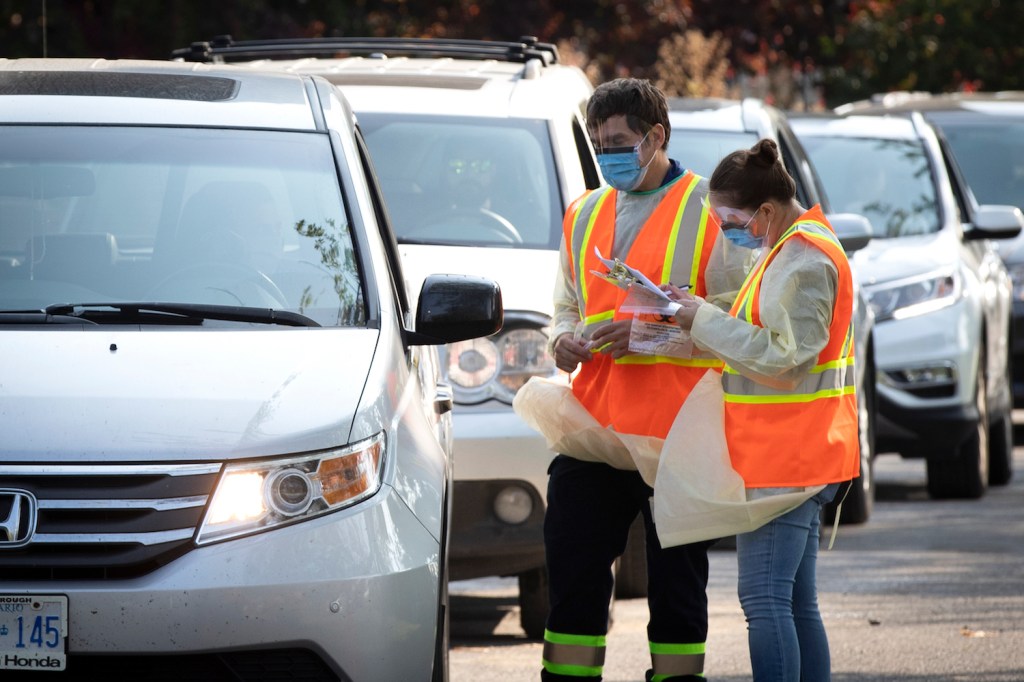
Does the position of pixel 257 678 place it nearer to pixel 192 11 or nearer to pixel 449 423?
pixel 449 423

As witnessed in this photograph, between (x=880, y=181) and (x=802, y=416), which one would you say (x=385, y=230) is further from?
(x=880, y=181)

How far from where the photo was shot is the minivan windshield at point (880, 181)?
1144 cm

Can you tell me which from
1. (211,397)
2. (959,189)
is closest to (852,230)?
(959,189)

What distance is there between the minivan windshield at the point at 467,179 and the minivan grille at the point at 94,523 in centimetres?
313

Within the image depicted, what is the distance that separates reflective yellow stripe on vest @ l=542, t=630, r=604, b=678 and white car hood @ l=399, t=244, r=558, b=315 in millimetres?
1672

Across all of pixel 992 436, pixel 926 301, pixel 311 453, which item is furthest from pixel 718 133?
pixel 311 453

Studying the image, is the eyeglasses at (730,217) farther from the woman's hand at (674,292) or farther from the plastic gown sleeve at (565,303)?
the plastic gown sleeve at (565,303)

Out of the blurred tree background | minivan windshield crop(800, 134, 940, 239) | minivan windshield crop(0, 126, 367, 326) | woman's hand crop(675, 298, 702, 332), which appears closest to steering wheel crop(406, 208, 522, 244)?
minivan windshield crop(0, 126, 367, 326)

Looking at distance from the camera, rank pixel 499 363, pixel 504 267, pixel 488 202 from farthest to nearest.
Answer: pixel 488 202, pixel 504 267, pixel 499 363

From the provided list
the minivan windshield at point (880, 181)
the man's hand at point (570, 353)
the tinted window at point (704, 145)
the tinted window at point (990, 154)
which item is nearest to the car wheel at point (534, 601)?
the man's hand at point (570, 353)

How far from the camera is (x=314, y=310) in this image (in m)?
5.14

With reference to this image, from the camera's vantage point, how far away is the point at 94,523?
432 cm

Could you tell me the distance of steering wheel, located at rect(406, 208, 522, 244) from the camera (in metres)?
7.40

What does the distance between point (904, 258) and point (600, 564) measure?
607cm
